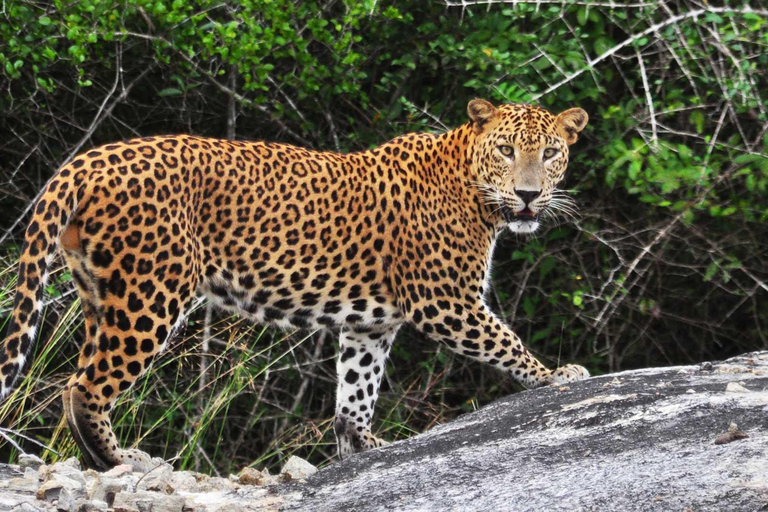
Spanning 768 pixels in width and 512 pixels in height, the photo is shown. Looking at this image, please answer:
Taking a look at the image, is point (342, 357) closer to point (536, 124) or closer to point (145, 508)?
point (536, 124)

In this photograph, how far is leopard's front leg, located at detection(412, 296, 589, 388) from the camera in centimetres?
632

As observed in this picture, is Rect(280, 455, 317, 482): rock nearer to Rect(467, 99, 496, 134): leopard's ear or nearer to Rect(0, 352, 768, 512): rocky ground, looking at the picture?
Rect(0, 352, 768, 512): rocky ground

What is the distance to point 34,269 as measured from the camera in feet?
17.6

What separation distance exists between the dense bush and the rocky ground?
77.5 inches

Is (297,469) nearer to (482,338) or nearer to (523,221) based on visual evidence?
(482,338)

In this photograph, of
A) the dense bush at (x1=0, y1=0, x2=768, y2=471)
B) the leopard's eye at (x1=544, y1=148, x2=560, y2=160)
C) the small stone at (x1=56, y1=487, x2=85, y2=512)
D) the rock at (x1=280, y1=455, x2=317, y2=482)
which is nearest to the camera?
the small stone at (x1=56, y1=487, x2=85, y2=512)

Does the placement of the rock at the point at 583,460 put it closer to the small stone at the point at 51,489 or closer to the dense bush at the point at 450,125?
the small stone at the point at 51,489

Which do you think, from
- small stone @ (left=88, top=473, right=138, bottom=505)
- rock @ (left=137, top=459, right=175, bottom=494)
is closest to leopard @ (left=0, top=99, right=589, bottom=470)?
rock @ (left=137, top=459, right=175, bottom=494)

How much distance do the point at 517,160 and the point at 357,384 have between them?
1565mm

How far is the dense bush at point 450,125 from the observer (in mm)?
7547

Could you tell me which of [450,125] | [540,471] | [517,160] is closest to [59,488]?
[540,471]

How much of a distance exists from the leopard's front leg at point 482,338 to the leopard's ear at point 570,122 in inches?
45.9

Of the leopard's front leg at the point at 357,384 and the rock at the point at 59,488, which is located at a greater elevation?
the rock at the point at 59,488

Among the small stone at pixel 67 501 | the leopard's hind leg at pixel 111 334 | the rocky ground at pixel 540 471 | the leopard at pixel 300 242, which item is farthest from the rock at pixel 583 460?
the leopard's hind leg at pixel 111 334
